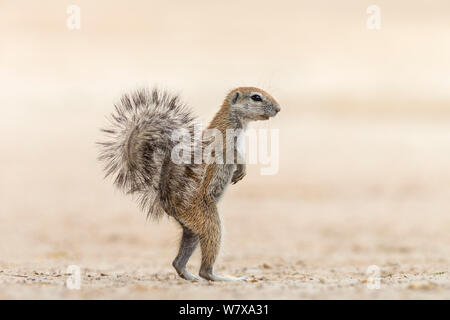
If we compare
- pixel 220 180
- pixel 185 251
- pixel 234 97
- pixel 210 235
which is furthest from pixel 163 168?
pixel 234 97

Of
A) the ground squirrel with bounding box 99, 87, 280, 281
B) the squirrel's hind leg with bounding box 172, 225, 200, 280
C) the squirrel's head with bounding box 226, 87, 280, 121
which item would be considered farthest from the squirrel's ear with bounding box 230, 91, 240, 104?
the squirrel's hind leg with bounding box 172, 225, 200, 280

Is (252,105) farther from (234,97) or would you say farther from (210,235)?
(210,235)

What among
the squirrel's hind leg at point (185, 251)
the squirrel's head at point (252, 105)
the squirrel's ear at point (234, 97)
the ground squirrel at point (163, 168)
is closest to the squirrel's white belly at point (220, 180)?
the ground squirrel at point (163, 168)

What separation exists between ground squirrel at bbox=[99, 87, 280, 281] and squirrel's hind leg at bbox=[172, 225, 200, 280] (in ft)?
0.37

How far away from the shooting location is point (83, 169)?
1090 inches

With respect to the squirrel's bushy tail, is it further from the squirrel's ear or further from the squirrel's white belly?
the squirrel's ear

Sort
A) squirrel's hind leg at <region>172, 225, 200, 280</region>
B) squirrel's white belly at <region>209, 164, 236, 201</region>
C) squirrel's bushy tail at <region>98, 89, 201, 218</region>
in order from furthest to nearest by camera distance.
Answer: squirrel's hind leg at <region>172, 225, 200, 280</region>, squirrel's white belly at <region>209, 164, 236, 201</region>, squirrel's bushy tail at <region>98, 89, 201, 218</region>

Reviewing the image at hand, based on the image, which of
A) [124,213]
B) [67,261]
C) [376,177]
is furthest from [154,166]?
[376,177]

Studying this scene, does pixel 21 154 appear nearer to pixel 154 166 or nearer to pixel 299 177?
pixel 299 177

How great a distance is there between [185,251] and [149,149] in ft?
4.78

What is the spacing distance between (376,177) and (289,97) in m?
15.5

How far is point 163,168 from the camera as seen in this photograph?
349 inches

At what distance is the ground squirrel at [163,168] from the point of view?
880cm

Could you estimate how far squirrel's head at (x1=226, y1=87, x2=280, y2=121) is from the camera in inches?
379
